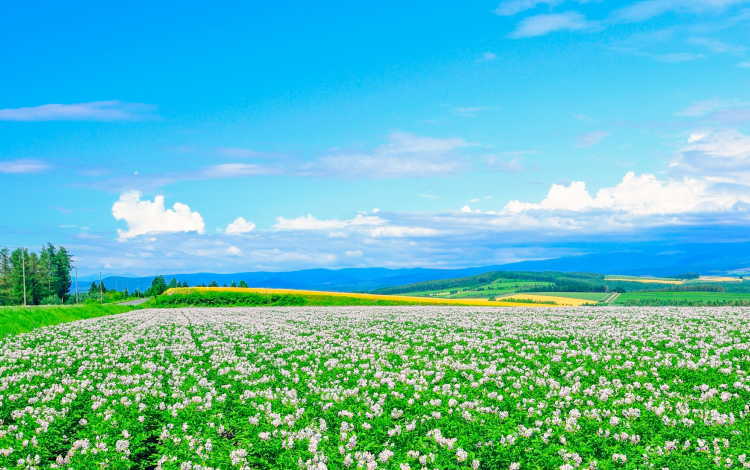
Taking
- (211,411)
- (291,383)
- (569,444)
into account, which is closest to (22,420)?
(211,411)

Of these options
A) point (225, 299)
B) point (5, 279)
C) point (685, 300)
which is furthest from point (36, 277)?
point (685, 300)

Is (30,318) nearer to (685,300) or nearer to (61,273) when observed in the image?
(685,300)

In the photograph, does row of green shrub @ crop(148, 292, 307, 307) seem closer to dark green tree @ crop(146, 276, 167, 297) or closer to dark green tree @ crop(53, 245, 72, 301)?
dark green tree @ crop(146, 276, 167, 297)

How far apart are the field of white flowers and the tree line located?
15243 cm

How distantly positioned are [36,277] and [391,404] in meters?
172

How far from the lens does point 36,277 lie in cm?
15238

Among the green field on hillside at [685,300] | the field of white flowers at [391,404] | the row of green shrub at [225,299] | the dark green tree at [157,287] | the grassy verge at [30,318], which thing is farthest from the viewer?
the dark green tree at [157,287]

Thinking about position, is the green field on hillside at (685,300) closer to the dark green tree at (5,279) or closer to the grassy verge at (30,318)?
the grassy verge at (30,318)

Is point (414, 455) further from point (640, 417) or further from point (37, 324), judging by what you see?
point (37, 324)

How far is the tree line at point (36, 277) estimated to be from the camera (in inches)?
5940

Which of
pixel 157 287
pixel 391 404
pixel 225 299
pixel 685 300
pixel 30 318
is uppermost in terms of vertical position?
pixel 30 318

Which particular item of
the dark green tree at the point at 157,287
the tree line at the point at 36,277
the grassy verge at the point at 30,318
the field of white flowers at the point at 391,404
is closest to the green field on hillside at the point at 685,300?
the field of white flowers at the point at 391,404

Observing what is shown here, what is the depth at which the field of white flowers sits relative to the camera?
10.5 meters

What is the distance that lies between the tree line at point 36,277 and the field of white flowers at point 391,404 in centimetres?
15243
